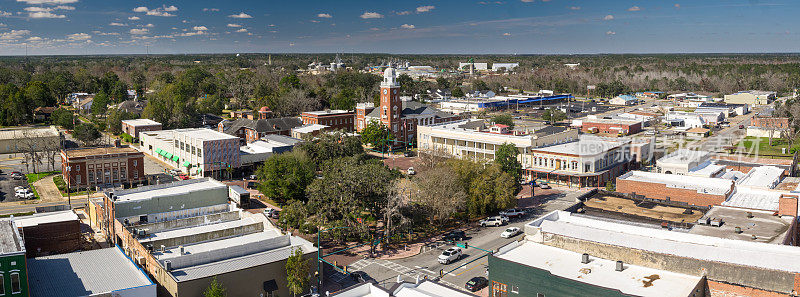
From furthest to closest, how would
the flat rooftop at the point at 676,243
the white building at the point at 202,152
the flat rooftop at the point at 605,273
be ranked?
the white building at the point at 202,152, the flat rooftop at the point at 676,243, the flat rooftop at the point at 605,273

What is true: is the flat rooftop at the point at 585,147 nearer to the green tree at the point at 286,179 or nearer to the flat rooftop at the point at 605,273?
the green tree at the point at 286,179

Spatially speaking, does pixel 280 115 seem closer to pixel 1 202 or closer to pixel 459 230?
pixel 1 202

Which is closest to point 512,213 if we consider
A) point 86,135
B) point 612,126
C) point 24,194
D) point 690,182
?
point 690,182

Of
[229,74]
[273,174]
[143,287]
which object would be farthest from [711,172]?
[229,74]

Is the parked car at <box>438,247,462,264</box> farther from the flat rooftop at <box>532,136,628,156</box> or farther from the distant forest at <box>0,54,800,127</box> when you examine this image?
the distant forest at <box>0,54,800,127</box>

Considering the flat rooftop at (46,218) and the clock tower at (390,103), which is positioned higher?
the clock tower at (390,103)

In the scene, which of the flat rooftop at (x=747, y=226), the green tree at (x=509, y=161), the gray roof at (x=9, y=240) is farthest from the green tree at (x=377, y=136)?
the gray roof at (x=9, y=240)

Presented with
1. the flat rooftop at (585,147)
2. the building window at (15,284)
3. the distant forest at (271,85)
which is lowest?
the building window at (15,284)
